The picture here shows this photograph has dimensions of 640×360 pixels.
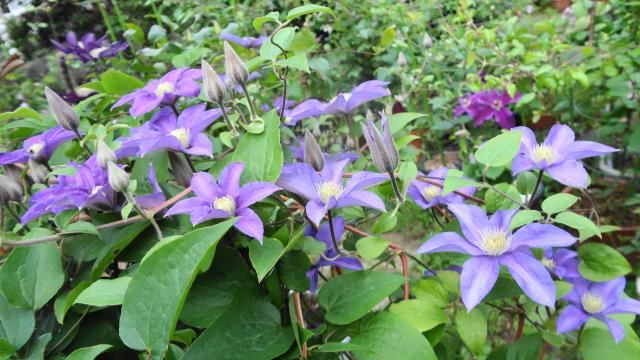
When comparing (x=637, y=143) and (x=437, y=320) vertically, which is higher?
(x=437, y=320)

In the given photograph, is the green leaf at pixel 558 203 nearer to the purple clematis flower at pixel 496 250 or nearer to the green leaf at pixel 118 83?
the purple clematis flower at pixel 496 250

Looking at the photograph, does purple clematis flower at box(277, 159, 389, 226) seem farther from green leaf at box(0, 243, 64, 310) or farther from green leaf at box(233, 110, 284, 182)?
green leaf at box(0, 243, 64, 310)

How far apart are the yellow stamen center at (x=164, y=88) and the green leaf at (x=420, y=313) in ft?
1.06

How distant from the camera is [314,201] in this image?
1.45 ft

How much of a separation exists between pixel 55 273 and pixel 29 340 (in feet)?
0.20

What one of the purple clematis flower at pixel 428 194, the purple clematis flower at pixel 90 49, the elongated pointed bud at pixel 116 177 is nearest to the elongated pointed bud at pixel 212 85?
the elongated pointed bud at pixel 116 177

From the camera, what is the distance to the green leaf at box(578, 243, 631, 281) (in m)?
0.52

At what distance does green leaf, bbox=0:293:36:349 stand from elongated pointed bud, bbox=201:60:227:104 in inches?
9.9

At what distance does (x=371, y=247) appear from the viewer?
0.48m

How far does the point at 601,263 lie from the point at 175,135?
457mm

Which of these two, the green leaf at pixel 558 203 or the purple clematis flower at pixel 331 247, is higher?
the green leaf at pixel 558 203

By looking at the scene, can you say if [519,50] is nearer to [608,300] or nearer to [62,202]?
[608,300]

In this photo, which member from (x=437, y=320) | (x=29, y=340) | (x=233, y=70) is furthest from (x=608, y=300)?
(x=29, y=340)

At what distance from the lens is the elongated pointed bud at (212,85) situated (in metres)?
0.49
